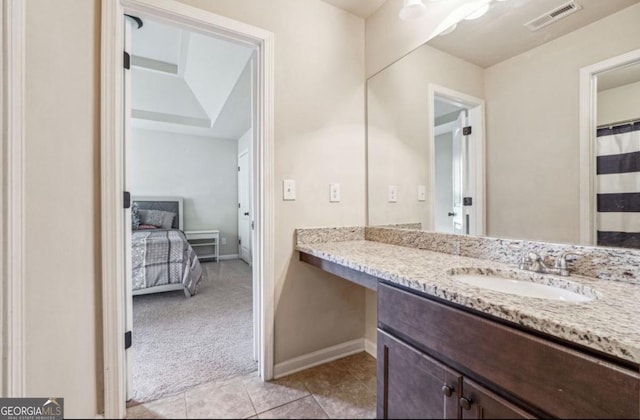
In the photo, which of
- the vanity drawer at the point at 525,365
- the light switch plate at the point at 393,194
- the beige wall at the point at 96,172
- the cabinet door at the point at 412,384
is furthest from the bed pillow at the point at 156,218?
the vanity drawer at the point at 525,365

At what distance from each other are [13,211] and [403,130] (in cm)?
170

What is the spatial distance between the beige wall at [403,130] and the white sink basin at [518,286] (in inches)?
19.9

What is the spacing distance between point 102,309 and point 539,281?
1.65 m

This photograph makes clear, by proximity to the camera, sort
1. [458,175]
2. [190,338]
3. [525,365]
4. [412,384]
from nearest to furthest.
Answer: [525,365] → [412,384] → [458,175] → [190,338]

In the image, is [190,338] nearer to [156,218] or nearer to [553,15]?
[553,15]

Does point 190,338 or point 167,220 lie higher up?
point 167,220

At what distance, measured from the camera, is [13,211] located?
0.58 m

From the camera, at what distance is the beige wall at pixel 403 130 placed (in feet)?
4.86

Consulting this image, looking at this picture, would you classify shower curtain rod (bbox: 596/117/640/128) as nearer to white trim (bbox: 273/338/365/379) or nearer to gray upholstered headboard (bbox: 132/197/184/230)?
white trim (bbox: 273/338/365/379)

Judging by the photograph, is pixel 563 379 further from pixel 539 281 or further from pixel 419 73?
pixel 419 73

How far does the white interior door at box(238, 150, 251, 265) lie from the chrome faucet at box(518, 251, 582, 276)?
375 cm

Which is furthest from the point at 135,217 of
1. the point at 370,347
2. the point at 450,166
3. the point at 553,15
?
the point at 553,15

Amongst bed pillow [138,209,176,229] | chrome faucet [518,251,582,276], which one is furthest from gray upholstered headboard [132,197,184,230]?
chrome faucet [518,251,582,276]

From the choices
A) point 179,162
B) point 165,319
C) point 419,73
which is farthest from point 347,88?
point 179,162
